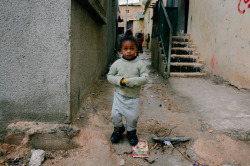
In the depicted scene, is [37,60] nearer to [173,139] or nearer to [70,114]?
[70,114]

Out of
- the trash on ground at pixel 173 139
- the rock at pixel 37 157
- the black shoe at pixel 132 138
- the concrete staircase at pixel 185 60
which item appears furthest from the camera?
the concrete staircase at pixel 185 60

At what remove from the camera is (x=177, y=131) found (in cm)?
258

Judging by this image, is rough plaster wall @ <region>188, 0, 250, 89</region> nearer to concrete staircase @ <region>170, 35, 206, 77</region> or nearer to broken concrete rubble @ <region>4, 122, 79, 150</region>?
concrete staircase @ <region>170, 35, 206, 77</region>

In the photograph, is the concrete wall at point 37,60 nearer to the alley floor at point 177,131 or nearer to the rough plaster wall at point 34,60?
the rough plaster wall at point 34,60

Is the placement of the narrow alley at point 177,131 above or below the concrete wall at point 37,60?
below

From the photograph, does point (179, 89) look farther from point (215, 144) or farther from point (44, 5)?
point (44, 5)

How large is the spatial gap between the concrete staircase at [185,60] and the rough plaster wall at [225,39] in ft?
0.71

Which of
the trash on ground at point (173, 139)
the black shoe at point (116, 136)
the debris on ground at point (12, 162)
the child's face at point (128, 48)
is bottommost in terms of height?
the debris on ground at point (12, 162)

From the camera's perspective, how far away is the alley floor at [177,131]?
6.75 feet

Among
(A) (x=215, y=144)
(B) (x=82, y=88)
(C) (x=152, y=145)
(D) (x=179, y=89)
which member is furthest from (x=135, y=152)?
(D) (x=179, y=89)

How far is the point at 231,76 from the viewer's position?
15.2ft

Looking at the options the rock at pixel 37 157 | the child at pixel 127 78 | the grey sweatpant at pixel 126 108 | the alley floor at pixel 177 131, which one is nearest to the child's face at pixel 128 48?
the child at pixel 127 78

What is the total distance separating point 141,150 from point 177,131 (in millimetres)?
641

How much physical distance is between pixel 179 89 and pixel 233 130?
2.12 m
